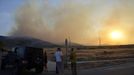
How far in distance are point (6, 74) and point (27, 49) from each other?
7.43ft

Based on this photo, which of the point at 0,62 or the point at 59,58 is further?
the point at 0,62

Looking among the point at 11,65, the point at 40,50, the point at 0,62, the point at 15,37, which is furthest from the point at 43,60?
the point at 15,37

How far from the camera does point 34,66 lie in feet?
79.6

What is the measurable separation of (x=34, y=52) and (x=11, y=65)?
1.92 m

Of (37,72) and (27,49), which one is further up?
(27,49)

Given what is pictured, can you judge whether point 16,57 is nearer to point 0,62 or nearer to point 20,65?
point 20,65

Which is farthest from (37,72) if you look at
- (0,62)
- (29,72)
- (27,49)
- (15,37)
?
(15,37)

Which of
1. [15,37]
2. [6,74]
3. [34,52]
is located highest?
[15,37]

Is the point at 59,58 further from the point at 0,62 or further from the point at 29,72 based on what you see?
the point at 0,62

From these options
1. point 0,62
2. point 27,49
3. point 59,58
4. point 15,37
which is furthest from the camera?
point 15,37

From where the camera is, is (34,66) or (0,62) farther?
(0,62)

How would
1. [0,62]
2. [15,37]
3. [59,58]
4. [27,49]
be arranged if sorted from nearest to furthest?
[59,58]
[27,49]
[0,62]
[15,37]

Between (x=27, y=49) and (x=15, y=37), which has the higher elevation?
(x=15, y=37)

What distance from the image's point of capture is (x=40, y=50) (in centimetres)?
2517
